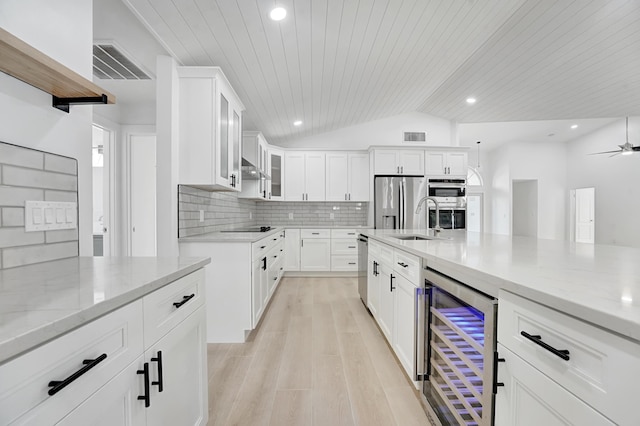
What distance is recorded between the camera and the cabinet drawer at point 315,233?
5.12 meters

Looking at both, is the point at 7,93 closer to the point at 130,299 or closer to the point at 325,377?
the point at 130,299

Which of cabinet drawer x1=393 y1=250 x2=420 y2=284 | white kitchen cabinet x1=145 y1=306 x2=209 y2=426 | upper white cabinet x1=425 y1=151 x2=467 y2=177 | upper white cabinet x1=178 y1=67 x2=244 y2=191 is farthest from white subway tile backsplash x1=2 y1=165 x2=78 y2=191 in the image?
upper white cabinet x1=425 y1=151 x2=467 y2=177

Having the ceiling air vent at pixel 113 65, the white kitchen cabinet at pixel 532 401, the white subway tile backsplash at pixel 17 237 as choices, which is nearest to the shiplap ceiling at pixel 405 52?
the ceiling air vent at pixel 113 65

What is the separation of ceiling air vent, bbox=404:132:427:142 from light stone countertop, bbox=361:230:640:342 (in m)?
4.48

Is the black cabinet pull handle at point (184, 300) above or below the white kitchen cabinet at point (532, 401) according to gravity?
above

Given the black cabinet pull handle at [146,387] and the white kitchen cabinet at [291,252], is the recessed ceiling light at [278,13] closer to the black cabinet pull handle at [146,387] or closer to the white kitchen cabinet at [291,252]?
the black cabinet pull handle at [146,387]

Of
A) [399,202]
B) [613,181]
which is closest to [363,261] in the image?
[399,202]

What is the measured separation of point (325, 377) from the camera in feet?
6.42

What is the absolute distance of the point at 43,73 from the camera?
1.00m

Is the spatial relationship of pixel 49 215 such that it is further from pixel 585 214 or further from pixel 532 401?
pixel 585 214

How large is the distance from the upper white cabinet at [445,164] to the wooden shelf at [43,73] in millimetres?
5001

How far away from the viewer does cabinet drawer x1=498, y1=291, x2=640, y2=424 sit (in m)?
0.54

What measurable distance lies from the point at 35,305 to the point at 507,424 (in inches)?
52.3

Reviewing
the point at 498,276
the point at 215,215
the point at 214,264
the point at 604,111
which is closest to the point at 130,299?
the point at 498,276
